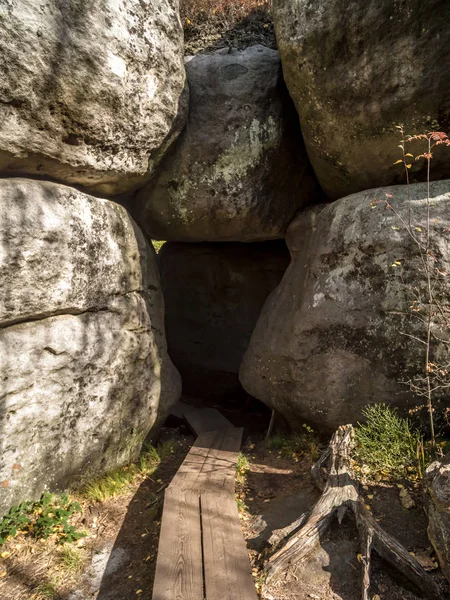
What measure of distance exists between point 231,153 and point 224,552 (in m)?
3.87

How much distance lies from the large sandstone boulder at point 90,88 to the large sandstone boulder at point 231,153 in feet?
1.30

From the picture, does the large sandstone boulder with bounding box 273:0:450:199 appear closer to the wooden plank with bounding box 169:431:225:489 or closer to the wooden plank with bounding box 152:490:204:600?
the wooden plank with bounding box 169:431:225:489

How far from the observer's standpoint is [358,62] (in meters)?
4.14

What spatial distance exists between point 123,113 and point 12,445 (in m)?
2.92

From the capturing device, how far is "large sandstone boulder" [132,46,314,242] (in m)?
5.02

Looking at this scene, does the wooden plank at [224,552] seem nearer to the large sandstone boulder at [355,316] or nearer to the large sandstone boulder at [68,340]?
the large sandstone boulder at [68,340]

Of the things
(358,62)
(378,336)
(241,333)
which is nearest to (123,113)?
(358,62)

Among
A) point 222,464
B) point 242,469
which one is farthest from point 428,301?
point 222,464

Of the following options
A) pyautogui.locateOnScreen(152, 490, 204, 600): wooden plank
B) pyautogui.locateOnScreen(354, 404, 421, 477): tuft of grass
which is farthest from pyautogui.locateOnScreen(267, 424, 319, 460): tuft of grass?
pyautogui.locateOnScreen(152, 490, 204, 600): wooden plank

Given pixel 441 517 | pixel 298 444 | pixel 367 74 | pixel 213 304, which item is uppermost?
pixel 367 74

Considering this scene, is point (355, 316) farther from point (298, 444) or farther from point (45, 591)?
point (45, 591)

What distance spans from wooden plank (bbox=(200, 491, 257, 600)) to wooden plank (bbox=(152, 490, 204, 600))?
52mm

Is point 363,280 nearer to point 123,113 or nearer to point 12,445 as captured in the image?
point 123,113

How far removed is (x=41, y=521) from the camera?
3332 mm
